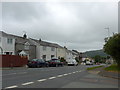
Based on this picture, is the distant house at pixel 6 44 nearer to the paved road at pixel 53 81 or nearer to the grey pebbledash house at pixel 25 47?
the grey pebbledash house at pixel 25 47

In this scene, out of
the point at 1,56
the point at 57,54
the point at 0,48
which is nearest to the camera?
the point at 1,56

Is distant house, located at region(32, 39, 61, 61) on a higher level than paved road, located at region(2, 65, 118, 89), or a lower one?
A: higher

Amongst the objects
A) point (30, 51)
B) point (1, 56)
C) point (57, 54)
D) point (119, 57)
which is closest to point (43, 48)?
point (30, 51)

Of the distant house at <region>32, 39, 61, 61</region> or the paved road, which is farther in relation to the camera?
the distant house at <region>32, 39, 61, 61</region>

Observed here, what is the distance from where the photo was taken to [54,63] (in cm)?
4519

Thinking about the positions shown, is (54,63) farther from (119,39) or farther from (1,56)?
(119,39)

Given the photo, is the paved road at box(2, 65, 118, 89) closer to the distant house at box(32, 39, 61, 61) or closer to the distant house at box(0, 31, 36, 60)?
the distant house at box(0, 31, 36, 60)

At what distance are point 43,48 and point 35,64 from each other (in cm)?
3263

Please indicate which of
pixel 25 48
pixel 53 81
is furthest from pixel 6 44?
pixel 53 81

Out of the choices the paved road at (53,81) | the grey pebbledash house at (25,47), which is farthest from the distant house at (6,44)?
the paved road at (53,81)

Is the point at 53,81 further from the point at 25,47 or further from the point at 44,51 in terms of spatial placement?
the point at 44,51

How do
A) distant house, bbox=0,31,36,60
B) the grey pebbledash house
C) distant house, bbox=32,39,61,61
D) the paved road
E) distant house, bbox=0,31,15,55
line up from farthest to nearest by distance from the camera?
distant house, bbox=32,39,61,61 < the grey pebbledash house < distant house, bbox=0,31,36,60 < distant house, bbox=0,31,15,55 < the paved road

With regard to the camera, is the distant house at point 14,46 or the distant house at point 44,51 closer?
the distant house at point 14,46

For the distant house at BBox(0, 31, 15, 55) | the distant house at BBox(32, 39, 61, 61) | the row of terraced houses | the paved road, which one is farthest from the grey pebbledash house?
the paved road
